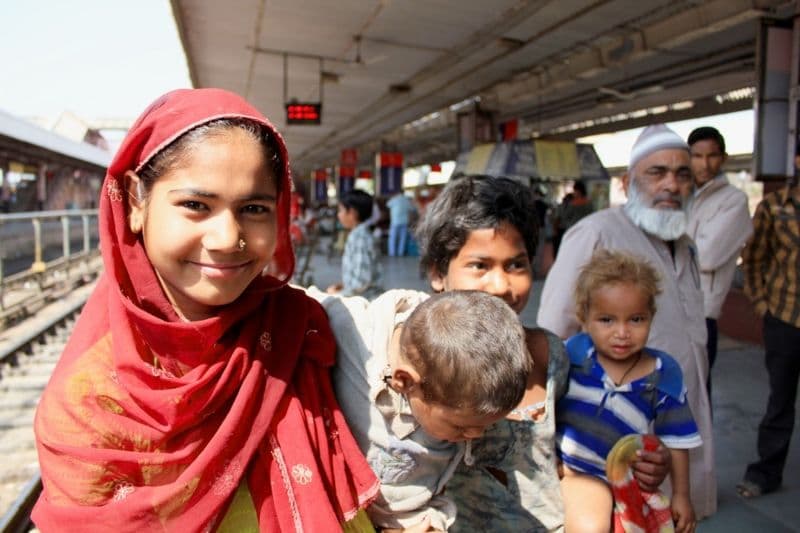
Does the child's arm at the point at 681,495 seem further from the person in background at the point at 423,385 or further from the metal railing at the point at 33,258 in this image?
the metal railing at the point at 33,258

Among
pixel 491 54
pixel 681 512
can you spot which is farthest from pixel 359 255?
pixel 681 512

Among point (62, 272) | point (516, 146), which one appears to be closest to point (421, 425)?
point (516, 146)

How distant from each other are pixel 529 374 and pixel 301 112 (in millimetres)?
9074

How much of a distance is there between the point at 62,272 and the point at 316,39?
7.34 metres

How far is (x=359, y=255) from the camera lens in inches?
227

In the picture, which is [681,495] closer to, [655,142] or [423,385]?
[423,385]

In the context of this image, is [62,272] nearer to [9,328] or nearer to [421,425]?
[9,328]

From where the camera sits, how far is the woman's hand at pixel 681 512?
1701mm

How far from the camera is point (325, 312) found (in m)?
1.29

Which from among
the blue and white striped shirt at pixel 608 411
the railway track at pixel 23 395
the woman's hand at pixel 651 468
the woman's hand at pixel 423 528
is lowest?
the railway track at pixel 23 395

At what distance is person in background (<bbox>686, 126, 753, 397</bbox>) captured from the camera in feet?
11.2

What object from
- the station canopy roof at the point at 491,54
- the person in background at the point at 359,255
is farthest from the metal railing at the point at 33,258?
the person in background at the point at 359,255

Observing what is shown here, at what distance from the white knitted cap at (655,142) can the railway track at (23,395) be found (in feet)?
11.3

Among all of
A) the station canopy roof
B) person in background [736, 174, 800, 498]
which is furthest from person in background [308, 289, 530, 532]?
the station canopy roof
